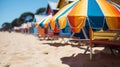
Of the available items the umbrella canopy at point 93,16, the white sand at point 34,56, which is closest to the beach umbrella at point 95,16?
the umbrella canopy at point 93,16

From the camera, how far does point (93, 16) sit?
16.3ft

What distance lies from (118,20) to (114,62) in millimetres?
1655

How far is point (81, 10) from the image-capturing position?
17.6 feet

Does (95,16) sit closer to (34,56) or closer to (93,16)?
(93,16)

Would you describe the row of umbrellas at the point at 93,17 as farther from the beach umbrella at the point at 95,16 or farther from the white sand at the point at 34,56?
the white sand at the point at 34,56

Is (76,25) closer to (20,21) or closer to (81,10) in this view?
(81,10)

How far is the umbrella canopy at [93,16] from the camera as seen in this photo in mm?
4918

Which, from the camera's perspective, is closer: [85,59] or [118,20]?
[118,20]

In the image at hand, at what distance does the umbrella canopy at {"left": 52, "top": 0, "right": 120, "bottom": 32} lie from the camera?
492 cm

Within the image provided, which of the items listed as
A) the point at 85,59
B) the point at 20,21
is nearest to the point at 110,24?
the point at 85,59

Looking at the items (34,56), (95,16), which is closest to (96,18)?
(95,16)

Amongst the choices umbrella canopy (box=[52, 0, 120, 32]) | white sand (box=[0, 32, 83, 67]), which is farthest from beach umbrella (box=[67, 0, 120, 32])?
white sand (box=[0, 32, 83, 67])

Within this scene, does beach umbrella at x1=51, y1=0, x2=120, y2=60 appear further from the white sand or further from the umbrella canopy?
the white sand

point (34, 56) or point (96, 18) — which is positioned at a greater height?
point (96, 18)
